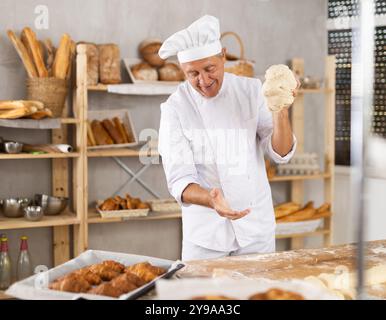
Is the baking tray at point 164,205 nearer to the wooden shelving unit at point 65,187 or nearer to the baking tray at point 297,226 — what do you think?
the wooden shelving unit at point 65,187

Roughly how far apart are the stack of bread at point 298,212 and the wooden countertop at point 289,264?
0.10 metres

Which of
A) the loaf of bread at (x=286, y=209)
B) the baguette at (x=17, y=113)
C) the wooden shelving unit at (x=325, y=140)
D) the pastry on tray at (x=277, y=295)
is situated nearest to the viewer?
the pastry on tray at (x=277, y=295)

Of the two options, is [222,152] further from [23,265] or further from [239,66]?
[23,265]

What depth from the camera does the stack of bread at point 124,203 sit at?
0.84 m

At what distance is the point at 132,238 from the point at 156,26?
0.31 metres

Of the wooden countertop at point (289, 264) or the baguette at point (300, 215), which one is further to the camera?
the baguette at point (300, 215)

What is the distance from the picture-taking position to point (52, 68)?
0.84 metres

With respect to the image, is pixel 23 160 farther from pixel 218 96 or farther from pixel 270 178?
pixel 270 178

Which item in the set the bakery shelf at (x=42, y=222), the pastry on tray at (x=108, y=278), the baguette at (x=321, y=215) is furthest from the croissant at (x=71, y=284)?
the baguette at (x=321, y=215)

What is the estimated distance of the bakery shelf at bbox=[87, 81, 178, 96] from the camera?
864mm

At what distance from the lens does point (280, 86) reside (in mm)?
850

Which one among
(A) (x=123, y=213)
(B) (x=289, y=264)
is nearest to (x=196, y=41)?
(A) (x=123, y=213)

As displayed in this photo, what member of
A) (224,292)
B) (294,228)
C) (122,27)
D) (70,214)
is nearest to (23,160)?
(70,214)
